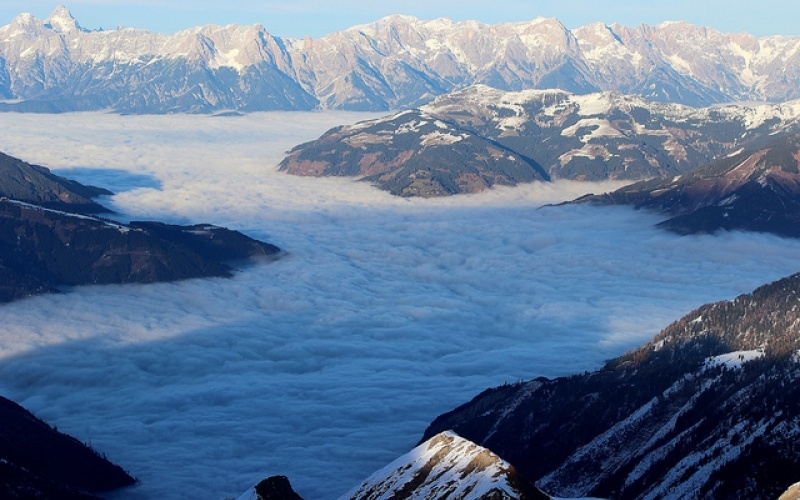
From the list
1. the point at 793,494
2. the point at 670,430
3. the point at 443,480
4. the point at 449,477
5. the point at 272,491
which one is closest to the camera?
the point at 793,494

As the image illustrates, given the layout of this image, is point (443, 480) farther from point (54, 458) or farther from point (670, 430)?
point (54, 458)

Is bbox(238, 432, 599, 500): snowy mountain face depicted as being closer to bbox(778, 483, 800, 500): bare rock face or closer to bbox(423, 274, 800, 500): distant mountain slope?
bbox(778, 483, 800, 500): bare rock face

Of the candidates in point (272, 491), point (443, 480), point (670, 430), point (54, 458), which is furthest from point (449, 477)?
point (54, 458)

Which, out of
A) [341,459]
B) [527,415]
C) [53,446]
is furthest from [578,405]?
[53,446]

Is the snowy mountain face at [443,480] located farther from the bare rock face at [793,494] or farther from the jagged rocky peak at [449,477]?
the bare rock face at [793,494]

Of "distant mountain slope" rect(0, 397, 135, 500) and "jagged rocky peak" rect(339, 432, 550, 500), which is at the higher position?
"jagged rocky peak" rect(339, 432, 550, 500)

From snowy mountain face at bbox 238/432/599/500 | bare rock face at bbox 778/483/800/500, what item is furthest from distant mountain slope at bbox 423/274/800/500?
snowy mountain face at bbox 238/432/599/500
